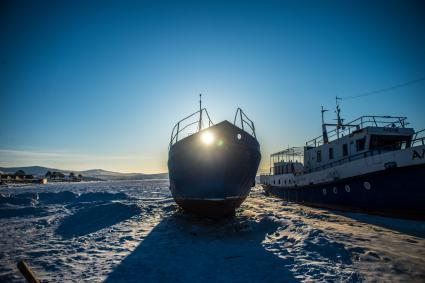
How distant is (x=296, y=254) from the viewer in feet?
21.0

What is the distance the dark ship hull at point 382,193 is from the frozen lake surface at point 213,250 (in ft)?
2.51

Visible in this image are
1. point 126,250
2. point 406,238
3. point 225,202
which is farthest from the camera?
point 225,202

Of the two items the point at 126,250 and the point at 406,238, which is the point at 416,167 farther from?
the point at 126,250

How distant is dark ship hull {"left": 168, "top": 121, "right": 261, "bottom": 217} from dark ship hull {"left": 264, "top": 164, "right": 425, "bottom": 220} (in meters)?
6.89

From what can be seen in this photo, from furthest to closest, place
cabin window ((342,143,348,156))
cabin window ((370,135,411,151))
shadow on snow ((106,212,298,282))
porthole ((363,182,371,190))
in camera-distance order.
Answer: cabin window ((342,143,348,156)) < cabin window ((370,135,411,151)) < porthole ((363,182,371,190)) < shadow on snow ((106,212,298,282))

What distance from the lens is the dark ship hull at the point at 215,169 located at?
9.89 metres

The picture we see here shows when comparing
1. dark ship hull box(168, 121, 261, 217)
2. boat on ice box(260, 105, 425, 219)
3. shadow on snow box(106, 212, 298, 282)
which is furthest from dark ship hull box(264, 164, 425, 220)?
dark ship hull box(168, 121, 261, 217)

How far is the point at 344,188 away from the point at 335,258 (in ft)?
32.4

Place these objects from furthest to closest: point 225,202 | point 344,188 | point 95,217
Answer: point 344,188, point 95,217, point 225,202

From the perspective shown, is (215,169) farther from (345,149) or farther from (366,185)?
(345,149)

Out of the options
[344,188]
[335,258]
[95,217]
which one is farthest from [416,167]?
[95,217]

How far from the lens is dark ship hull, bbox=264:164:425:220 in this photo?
10961 mm

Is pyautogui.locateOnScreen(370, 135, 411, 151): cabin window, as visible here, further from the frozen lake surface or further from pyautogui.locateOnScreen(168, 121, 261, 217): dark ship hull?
pyautogui.locateOnScreen(168, 121, 261, 217): dark ship hull

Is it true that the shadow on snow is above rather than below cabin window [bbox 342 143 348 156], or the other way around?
below
